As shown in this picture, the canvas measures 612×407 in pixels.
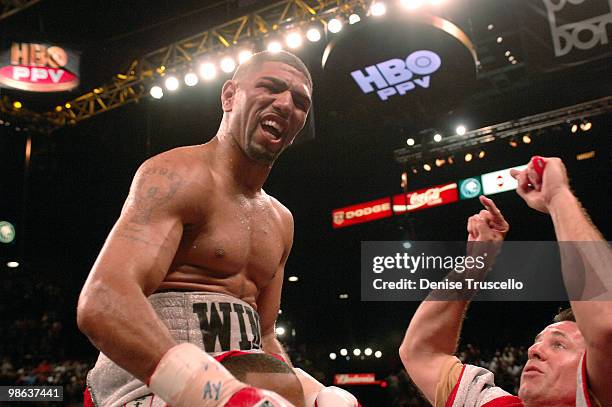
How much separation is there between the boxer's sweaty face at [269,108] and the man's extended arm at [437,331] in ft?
3.00

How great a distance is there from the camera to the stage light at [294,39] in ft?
20.5

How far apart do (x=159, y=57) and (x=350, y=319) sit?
968cm

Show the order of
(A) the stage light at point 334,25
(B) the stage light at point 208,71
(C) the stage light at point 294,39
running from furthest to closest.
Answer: (B) the stage light at point 208,71 → (C) the stage light at point 294,39 → (A) the stage light at point 334,25

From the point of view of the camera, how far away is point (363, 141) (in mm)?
11945

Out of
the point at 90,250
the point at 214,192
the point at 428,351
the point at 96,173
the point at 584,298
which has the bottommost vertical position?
the point at 428,351

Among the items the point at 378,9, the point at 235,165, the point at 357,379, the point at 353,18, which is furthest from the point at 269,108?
the point at 357,379

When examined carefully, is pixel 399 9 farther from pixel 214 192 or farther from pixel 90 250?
pixel 90 250

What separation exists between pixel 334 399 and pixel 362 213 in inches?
427

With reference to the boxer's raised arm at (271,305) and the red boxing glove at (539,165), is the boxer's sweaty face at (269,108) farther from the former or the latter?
the red boxing glove at (539,165)

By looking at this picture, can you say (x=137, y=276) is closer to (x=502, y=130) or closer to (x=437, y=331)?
(x=437, y=331)

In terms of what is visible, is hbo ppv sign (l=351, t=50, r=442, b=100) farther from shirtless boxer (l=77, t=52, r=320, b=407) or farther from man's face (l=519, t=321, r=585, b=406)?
shirtless boxer (l=77, t=52, r=320, b=407)

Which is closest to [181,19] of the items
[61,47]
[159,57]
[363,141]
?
[159,57]

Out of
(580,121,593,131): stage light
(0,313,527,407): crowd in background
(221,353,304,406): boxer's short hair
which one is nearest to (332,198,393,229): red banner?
(0,313,527,407): crowd in background

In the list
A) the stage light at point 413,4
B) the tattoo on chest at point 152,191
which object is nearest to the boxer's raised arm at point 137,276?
the tattoo on chest at point 152,191
